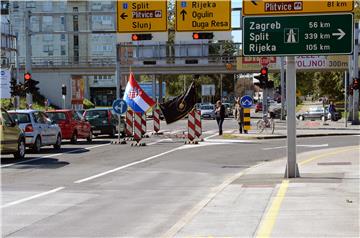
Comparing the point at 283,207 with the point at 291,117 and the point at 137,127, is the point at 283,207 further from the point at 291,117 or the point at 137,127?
the point at 137,127

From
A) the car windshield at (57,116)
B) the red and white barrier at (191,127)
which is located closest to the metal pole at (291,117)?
the red and white barrier at (191,127)

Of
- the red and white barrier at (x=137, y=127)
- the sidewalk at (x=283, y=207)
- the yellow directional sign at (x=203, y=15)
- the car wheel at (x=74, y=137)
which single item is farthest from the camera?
the yellow directional sign at (x=203, y=15)

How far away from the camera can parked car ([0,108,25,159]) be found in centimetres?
1917

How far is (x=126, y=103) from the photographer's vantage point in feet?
92.1

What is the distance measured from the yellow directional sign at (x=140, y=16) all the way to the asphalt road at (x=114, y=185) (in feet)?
28.1

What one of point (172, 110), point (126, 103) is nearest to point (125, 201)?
point (126, 103)

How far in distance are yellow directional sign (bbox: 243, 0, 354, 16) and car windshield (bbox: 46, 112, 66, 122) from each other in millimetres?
15502

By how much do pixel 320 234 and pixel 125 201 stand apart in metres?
4.71

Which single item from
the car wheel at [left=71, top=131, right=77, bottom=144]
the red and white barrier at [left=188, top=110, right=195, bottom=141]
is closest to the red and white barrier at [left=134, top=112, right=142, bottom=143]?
the red and white barrier at [left=188, top=110, right=195, bottom=141]

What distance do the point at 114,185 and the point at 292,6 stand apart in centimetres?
578

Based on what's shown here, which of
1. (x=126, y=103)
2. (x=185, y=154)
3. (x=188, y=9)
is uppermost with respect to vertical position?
(x=188, y=9)

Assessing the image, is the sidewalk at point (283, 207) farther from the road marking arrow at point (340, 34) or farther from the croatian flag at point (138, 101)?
the croatian flag at point (138, 101)

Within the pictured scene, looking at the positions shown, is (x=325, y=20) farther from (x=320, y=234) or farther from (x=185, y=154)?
(x=185, y=154)

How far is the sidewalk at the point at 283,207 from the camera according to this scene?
26.9ft
